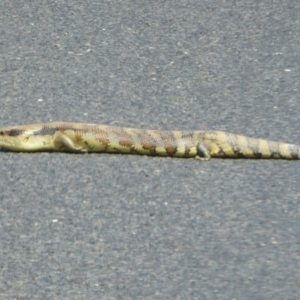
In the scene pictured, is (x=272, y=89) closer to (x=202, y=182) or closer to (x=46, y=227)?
(x=202, y=182)

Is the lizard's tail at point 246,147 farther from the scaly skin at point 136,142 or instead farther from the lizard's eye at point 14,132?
the lizard's eye at point 14,132

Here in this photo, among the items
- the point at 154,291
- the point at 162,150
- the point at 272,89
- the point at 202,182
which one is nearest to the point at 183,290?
the point at 154,291

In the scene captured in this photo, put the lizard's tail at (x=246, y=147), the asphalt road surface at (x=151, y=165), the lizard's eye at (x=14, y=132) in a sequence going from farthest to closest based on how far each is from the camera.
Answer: the lizard's eye at (x=14, y=132), the lizard's tail at (x=246, y=147), the asphalt road surface at (x=151, y=165)

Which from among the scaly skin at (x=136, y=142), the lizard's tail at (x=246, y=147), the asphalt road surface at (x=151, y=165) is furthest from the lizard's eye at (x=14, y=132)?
the lizard's tail at (x=246, y=147)

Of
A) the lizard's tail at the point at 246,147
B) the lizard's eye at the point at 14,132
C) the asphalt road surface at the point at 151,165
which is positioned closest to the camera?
the asphalt road surface at the point at 151,165

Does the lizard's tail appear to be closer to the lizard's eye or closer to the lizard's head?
the lizard's head

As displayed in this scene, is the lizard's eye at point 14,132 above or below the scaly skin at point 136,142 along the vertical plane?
above
